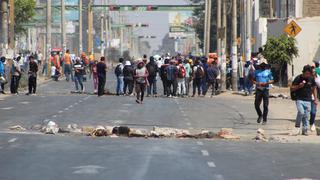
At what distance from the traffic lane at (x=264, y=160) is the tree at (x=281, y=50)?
1111 inches

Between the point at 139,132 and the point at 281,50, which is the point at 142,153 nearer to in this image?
the point at 139,132

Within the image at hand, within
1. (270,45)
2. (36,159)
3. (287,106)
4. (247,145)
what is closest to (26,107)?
(287,106)

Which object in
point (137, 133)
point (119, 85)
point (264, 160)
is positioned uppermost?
point (119, 85)

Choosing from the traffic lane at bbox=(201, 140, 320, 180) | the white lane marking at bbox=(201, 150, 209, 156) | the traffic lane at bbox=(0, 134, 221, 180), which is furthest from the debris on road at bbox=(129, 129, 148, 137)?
the white lane marking at bbox=(201, 150, 209, 156)

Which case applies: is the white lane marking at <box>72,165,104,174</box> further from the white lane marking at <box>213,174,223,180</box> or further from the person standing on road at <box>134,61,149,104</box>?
the person standing on road at <box>134,61,149,104</box>

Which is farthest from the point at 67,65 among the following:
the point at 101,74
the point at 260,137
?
the point at 260,137

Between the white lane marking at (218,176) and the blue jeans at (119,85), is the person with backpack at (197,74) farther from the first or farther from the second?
the white lane marking at (218,176)

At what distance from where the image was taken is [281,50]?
49031 mm

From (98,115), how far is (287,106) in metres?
9.50

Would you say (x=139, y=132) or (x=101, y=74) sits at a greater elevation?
(x=101, y=74)

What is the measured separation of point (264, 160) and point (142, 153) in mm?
2435

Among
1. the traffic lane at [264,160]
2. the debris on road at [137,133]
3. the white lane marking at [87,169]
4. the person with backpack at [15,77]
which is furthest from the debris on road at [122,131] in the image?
the person with backpack at [15,77]

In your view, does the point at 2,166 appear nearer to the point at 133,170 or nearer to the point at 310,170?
the point at 133,170

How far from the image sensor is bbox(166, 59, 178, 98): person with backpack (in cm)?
4091
